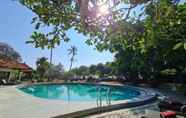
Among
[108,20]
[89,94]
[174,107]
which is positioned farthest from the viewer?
[89,94]

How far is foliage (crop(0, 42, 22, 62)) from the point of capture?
5642cm

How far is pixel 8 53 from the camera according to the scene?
58250 millimetres

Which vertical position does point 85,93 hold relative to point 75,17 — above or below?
below

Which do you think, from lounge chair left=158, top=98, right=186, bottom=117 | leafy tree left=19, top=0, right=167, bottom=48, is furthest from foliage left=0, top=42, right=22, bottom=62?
leafy tree left=19, top=0, right=167, bottom=48

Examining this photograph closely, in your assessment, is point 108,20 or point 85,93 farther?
point 85,93

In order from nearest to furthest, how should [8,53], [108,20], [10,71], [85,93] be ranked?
1. [108,20]
2. [85,93]
3. [10,71]
4. [8,53]

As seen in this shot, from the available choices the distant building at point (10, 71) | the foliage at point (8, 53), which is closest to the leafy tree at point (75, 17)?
the distant building at point (10, 71)

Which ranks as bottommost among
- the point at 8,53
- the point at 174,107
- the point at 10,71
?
the point at 174,107

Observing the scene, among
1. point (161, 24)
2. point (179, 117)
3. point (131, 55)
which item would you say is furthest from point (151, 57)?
point (161, 24)

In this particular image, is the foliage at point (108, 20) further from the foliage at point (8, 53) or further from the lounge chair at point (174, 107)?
the foliage at point (8, 53)

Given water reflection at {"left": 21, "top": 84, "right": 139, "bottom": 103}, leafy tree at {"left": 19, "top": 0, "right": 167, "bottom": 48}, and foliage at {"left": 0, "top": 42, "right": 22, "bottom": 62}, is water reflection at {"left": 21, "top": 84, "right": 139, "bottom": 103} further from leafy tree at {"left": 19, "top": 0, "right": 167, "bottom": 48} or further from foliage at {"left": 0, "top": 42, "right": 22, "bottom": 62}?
foliage at {"left": 0, "top": 42, "right": 22, "bottom": 62}

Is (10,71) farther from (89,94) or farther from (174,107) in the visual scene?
(174,107)

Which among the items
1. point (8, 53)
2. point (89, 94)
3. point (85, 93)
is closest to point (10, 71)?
point (85, 93)

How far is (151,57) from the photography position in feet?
107
